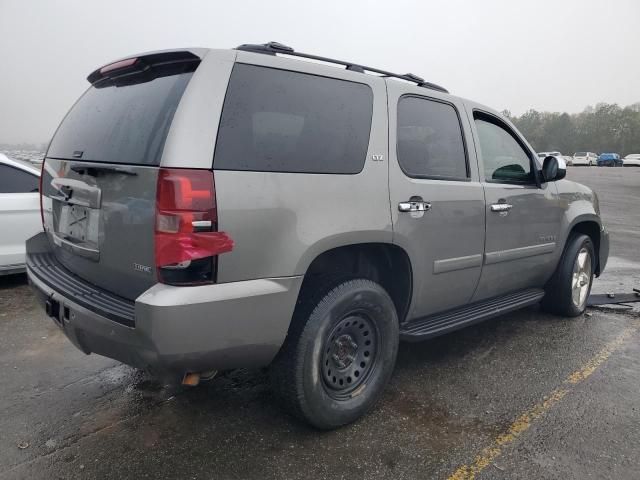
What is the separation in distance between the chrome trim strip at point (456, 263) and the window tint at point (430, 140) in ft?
1.80

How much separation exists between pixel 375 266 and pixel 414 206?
0.43 meters

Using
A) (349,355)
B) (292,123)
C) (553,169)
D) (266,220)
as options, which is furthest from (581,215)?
(266,220)

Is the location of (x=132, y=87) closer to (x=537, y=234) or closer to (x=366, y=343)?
(x=366, y=343)

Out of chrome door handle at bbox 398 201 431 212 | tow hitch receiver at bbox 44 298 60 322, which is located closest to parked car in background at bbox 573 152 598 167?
chrome door handle at bbox 398 201 431 212

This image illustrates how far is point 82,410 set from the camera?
2834mm

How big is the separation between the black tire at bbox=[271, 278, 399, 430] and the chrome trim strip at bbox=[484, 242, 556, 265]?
108 cm

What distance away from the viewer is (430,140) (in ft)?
10.3

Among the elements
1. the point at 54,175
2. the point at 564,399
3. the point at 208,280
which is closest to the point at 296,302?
the point at 208,280

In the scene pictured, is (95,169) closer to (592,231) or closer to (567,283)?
(567,283)

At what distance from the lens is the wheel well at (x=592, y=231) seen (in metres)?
4.64

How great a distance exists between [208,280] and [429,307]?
5.40 feet

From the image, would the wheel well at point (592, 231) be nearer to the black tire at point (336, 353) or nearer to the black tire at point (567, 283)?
the black tire at point (567, 283)

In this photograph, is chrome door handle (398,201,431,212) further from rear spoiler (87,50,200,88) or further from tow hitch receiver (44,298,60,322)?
tow hitch receiver (44,298,60,322)

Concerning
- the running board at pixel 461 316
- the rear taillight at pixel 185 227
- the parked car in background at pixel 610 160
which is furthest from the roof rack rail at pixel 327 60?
the parked car in background at pixel 610 160
